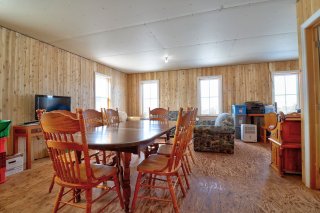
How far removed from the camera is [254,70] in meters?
5.46

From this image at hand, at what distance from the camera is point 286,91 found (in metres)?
5.27

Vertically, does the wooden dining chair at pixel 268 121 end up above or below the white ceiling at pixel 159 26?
below

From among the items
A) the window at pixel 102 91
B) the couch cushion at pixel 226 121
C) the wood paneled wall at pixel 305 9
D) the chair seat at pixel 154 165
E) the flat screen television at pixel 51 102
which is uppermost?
the wood paneled wall at pixel 305 9

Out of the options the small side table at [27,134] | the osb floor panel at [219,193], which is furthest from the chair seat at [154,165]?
the small side table at [27,134]

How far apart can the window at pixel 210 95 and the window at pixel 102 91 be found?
3.34 meters

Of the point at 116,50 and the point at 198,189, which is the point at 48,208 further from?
the point at 116,50

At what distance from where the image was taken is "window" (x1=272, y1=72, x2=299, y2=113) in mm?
5191

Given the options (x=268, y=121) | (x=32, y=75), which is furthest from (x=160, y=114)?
(x=268, y=121)

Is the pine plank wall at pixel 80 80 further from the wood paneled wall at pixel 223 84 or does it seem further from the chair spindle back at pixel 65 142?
the chair spindle back at pixel 65 142

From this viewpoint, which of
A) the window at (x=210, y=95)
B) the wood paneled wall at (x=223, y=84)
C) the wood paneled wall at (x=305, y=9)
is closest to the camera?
the wood paneled wall at (x=305, y=9)

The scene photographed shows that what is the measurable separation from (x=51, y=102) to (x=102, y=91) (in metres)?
2.08

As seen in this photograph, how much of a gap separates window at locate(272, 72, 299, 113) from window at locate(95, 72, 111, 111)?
5.62 metres

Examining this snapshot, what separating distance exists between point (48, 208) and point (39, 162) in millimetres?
1913

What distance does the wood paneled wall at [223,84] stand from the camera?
538 centimetres
